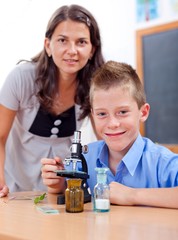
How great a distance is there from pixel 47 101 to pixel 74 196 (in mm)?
786

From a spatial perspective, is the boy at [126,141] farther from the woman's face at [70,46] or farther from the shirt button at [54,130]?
the shirt button at [54,130]

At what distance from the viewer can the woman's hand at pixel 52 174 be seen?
119cm

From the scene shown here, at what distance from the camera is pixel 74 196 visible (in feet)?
2.97

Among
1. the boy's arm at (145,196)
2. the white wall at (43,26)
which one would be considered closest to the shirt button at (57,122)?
the boy's arm at (145,196)

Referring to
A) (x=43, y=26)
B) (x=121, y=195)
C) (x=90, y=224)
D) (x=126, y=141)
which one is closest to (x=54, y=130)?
(x=126, y=141)

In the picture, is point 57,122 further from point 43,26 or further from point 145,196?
point 43,26

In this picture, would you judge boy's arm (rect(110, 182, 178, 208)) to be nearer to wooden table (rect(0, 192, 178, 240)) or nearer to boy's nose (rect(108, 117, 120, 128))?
wooden table (rect(0, 192, 178, 240))

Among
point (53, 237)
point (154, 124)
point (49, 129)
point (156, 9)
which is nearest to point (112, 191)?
point (53, 237)

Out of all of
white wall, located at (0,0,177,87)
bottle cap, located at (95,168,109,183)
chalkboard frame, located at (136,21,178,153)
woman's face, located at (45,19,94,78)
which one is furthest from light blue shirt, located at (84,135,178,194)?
white wall, located at (0,0,177,87)

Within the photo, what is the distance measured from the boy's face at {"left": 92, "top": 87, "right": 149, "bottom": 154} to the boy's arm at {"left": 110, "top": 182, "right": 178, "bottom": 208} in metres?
0.21

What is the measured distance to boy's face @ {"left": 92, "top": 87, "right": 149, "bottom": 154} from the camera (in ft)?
3.77

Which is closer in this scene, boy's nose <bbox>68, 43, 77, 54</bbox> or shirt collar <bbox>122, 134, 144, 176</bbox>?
shirt collar <bbox>122, 134, 144, 176</bbox>

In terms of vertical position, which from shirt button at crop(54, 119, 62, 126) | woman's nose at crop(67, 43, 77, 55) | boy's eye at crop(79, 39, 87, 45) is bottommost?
shirt button at crop(54, 119, 62, 126)

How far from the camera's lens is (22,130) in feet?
5.69
